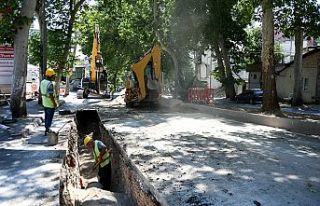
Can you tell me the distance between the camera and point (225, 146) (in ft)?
40.1

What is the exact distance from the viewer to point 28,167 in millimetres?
8828

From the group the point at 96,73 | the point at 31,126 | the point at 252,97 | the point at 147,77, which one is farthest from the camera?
the point at 252,97

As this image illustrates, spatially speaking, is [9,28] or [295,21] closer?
[9,28]

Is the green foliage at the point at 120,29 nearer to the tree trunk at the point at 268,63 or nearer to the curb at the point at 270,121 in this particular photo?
the curb at the point at 270,121

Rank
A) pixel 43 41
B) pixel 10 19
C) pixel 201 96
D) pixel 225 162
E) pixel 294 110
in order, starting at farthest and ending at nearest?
1. pixel 294 110
2. pixel 201 96
3. pixel 43 41
4. pixel 10 19
5. pixel 225 162

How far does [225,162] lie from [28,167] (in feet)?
13.9

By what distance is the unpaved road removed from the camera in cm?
742

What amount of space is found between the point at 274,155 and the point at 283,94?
35.4m

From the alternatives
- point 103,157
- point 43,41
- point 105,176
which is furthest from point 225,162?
point 43,41

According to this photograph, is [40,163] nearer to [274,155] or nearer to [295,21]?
[274,155]

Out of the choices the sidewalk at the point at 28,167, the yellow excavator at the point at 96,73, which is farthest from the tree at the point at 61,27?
the sidewalk at the point at 28,167

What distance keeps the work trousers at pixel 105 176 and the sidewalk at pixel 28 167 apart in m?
0.84

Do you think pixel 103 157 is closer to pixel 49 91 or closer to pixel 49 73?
pixel 49 91

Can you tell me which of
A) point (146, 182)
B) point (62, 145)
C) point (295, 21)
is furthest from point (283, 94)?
point (146, 182)
